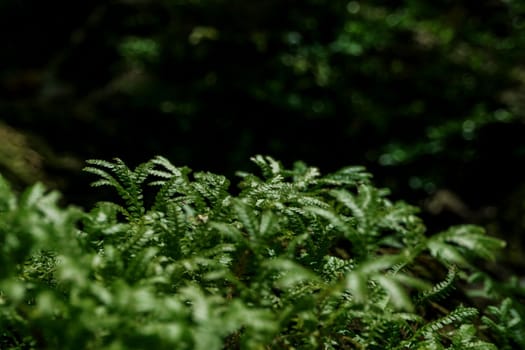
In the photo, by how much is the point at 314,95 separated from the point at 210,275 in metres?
3.87

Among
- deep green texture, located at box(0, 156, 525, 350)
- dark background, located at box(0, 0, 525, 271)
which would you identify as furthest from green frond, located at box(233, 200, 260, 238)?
dark background, located at box(0, 0, 525, 271)

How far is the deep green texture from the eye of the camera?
3.75 feet

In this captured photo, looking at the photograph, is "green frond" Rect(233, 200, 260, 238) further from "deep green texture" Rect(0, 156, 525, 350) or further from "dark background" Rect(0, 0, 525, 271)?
"dark background" Rect(0, 0, 525, 271)

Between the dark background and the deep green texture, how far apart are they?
2.59 m

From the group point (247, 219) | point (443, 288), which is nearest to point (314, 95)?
point (443, 288)

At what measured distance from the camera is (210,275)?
1271 millimetres

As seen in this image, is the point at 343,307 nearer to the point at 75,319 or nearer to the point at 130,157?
the point at 75,319

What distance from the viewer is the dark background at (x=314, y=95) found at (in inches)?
177

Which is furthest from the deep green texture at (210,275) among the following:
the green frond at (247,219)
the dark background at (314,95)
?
the dark background at (314,95)

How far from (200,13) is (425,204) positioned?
338cm

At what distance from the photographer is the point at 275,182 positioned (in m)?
1.84

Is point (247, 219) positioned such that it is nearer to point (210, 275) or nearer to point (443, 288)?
point (210, 275)

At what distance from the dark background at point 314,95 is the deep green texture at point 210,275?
259 centimetres

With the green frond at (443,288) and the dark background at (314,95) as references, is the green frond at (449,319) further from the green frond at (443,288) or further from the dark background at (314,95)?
the dark background at (314,95)
